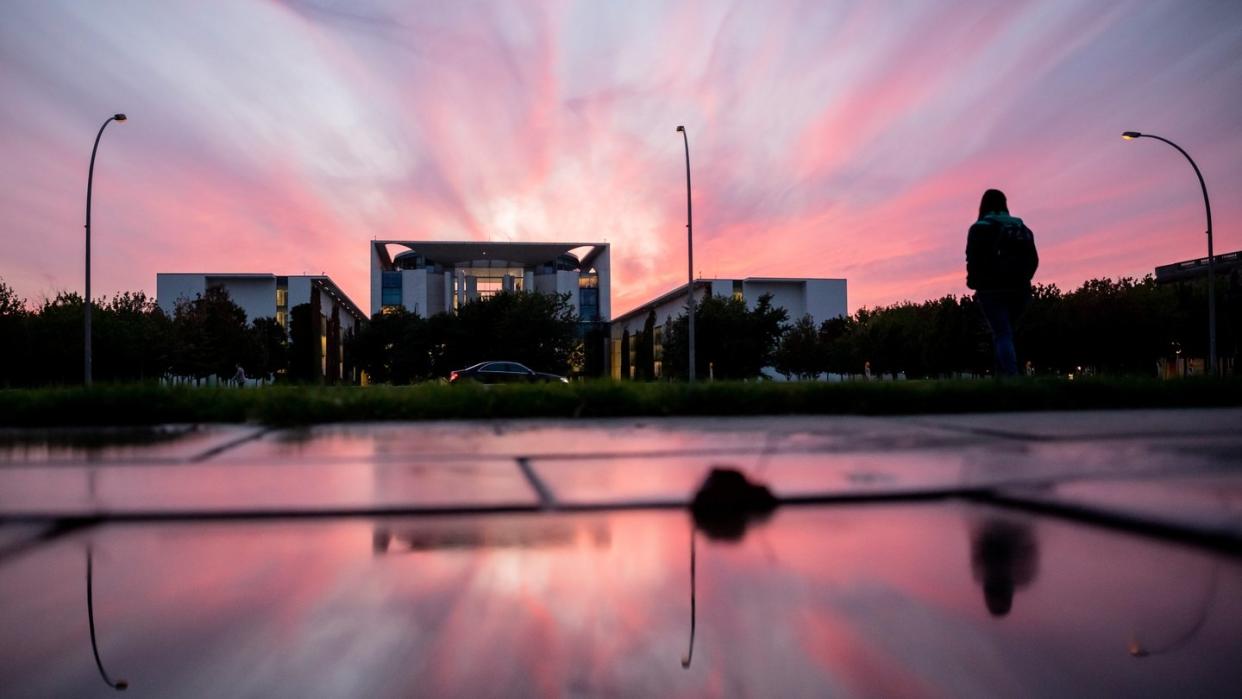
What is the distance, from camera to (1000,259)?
10.7 meters

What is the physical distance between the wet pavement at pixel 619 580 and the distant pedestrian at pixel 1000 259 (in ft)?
21.5

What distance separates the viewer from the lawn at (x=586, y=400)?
27.6 ft

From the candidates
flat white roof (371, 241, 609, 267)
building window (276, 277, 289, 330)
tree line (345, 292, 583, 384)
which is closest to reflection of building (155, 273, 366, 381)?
building window (276, 277, 289, 330)

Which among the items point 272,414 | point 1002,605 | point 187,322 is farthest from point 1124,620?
point 187,322

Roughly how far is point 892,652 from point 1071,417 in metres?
7.45

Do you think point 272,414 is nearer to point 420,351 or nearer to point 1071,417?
point 1071,417

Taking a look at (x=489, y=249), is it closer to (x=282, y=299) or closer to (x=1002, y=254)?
(x=282, y=299)

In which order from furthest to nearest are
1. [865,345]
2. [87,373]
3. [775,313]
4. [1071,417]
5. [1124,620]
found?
[865,345] → [775,313] → [87,373] → [1071,417] → [1124,620]

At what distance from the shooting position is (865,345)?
80.9 m

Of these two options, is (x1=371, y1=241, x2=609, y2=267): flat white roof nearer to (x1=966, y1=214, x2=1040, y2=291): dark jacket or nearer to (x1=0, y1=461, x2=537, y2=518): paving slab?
(x1=966, y1=214, x2=1040, y2=291): dark jacket

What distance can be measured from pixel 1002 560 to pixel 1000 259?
30.7 feet

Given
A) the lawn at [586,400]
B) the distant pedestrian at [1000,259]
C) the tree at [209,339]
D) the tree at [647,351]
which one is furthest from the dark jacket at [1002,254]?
the tree at [209,339]

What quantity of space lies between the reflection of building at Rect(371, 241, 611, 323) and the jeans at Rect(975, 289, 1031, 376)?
85969mm

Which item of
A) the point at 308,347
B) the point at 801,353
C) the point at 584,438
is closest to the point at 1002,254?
the point at 584,438
